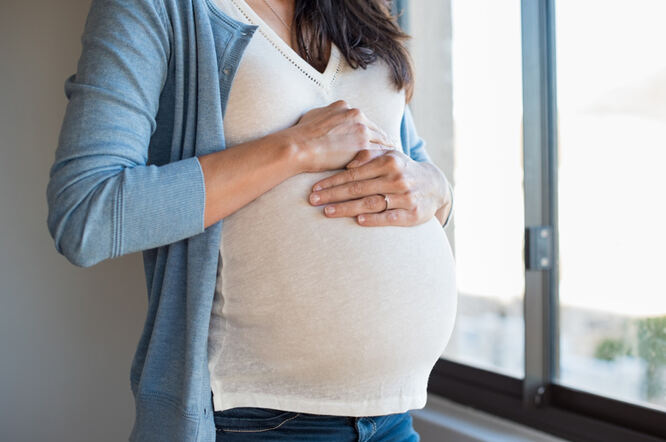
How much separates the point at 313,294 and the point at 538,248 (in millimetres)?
857

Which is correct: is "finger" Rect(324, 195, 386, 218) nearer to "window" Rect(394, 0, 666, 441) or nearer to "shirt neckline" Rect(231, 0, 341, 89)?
"shirt neckline" Rect(231, 0, 341, 89)

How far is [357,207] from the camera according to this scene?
785mm

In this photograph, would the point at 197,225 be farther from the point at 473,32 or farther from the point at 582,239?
the point at 473,32

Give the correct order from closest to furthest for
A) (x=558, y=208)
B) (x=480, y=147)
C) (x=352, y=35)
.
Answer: (x=352, y=35)
(x=558, y=208)
(x=480, y=147)

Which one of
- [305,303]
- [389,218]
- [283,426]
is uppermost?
[389,218]

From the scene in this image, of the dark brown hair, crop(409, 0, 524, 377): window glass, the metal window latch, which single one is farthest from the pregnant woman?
crop(409, 0, 524, 377): window glass

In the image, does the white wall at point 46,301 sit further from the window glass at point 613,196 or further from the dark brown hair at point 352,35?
the window glass at point 613,196

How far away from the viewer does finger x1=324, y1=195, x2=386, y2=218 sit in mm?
771

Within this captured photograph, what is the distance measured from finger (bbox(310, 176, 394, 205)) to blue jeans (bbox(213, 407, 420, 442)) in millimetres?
295

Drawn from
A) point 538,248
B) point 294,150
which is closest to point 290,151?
point 294,150

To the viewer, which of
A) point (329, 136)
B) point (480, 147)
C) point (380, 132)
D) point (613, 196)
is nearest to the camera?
point (329, 136)

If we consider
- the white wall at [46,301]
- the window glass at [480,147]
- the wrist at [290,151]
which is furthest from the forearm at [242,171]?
the white wall at [46,301]

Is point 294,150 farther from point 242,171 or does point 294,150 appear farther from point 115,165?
point 115,165

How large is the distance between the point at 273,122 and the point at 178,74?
142mm
